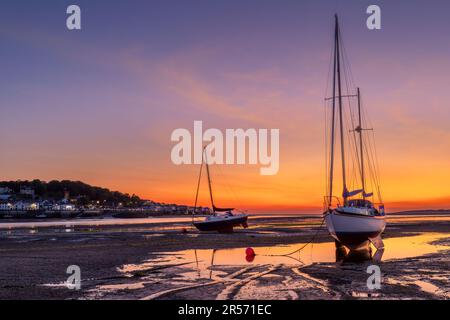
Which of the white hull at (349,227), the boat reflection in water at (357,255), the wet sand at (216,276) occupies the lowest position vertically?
the boat reflection in water at (357,255)

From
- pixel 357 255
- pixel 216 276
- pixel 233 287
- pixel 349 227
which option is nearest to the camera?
pixel 233 287

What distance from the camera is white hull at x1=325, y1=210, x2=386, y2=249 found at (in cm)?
3073

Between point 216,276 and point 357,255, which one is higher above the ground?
point 216,276

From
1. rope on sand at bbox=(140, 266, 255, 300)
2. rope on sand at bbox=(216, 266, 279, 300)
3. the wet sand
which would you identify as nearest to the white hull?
the wet sand

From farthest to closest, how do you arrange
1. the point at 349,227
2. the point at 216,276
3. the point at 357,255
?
the point at 349,227
the point at 357,255
the point at 216,276

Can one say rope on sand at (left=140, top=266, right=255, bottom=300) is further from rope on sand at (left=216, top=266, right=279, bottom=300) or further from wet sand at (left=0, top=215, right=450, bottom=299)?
rope on sand at (left=216, top=266, right=279, bottom=300)

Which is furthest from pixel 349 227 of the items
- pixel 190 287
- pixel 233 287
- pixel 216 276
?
pixel 190 287

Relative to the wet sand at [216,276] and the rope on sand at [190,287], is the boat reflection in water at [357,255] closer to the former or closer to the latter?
the wet sand at [216,276]

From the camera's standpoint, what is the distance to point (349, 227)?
30.9m

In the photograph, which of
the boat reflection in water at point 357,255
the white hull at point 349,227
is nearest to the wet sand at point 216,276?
the boat reflection in water at point 357,255

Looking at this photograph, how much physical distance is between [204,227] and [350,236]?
3013 centimetres

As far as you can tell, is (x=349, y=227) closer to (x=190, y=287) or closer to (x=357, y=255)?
(x=357, y=255)

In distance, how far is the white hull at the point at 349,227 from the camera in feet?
101
